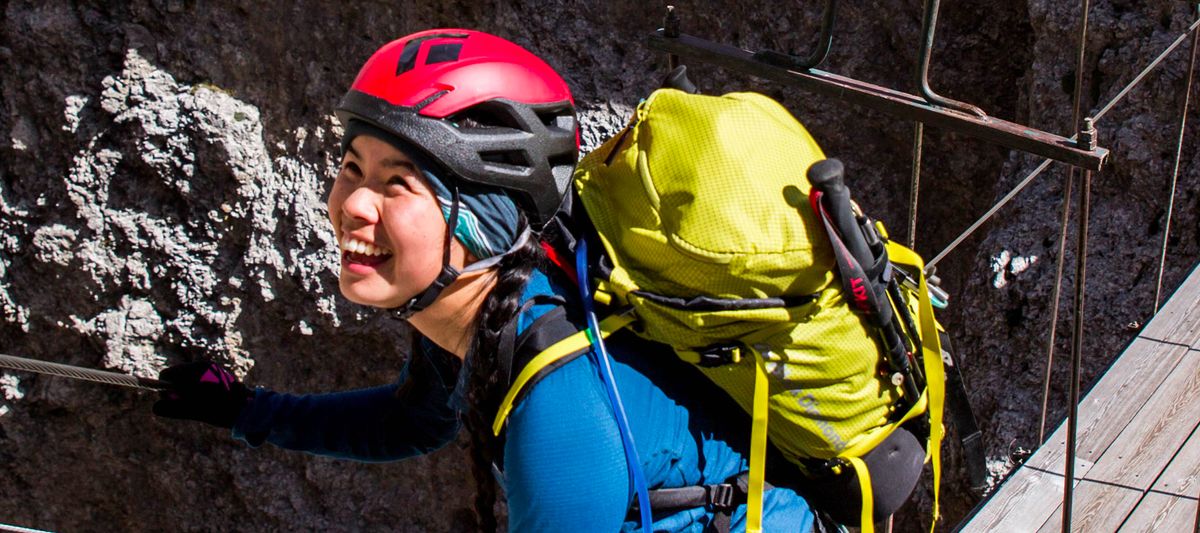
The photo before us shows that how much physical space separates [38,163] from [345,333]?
49.6 inches

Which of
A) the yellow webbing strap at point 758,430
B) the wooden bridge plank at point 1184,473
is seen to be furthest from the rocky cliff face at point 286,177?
the yellow webbing strap at point 758,430

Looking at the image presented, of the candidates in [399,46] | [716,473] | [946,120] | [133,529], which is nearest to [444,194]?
[399,46]

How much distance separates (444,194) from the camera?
1.75 metres

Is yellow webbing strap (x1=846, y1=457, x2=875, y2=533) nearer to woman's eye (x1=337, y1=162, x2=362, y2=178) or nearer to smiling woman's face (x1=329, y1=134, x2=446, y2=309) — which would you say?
smiling woman's face (x1=329, y1=134, x2=446, y2=309)

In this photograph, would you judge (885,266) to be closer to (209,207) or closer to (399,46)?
(399,46)

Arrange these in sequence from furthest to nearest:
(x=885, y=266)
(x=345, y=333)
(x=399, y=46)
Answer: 1. (x=345, y=333)
2. (x=399, y=46)
3. (x=885, y=266)

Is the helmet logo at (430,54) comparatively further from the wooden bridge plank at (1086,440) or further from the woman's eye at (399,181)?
the wooden bridge plank at (1086,440)

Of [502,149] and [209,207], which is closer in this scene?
[502,149]

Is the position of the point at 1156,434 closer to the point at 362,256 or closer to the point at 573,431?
the point at 573,431

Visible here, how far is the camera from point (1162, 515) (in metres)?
2.34

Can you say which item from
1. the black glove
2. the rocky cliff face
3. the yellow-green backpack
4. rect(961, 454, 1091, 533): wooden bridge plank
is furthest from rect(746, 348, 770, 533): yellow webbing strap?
the rocky cliff face

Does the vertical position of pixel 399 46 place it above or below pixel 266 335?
above

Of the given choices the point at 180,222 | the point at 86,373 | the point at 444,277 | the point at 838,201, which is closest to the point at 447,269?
the point at 444,277

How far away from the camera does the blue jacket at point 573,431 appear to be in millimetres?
1577
